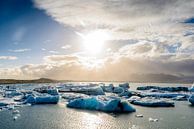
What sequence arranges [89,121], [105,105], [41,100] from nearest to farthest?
[89,121] → [105,105] → [41,100]

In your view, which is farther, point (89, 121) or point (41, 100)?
point (41, 100)

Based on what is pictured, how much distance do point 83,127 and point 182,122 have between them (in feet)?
35.3

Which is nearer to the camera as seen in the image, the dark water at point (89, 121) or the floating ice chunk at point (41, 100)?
the dark water at point (89, 121)

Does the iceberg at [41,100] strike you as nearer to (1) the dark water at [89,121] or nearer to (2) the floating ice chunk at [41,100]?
(2) the floating ice chunk at [41,100]

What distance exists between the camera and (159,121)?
2956cm

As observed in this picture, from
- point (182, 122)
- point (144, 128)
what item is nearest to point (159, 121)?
point (182, 122)

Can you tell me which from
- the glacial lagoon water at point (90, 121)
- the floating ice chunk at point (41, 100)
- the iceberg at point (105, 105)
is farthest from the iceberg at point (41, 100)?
the glacial lagoon water at point (90, 121)

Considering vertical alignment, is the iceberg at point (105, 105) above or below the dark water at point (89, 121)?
above

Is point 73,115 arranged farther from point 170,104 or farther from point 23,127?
point 170,104

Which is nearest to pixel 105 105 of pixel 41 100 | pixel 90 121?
pixel 90 121

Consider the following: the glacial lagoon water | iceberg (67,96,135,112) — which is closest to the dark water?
the glacial lagoon water

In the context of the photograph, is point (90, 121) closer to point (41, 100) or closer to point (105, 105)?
point (105, 105)

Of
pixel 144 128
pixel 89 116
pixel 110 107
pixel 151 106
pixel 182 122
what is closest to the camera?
pixel 144 128

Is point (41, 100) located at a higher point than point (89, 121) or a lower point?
higher
